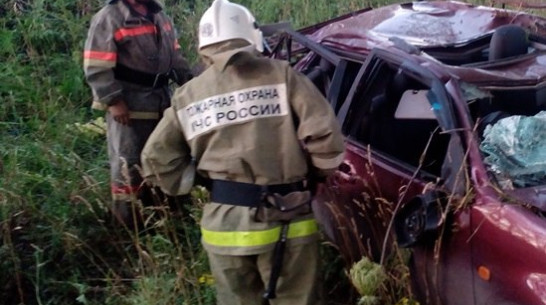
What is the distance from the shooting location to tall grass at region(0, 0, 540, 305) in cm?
430

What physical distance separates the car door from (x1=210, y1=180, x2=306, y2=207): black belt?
499 mm

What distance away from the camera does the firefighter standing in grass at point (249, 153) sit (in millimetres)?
3178

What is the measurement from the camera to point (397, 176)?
3646 millimetres

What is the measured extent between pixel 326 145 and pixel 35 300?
2.22m

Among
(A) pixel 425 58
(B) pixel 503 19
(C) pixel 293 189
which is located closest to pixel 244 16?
(C) pixel 293 189

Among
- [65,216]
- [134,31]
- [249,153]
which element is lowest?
[65,216]

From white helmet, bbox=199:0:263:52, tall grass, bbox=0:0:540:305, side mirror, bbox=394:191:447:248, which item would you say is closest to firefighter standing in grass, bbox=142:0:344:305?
white helmet, bbox=199:0:263:52

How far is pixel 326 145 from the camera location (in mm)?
3164

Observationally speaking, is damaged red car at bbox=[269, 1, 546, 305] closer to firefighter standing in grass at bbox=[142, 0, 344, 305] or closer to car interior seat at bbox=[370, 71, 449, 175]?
car interior seat at bbox=[370, 71, 449, 175]

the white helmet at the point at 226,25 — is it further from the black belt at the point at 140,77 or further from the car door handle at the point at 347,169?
the black belt at the point at 140,77

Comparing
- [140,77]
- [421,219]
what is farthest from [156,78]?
[421,219]

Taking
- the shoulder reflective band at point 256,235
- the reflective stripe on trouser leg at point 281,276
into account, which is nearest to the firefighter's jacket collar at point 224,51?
the shoulder reflective band at point 256,235

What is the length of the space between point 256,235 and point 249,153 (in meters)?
0.34

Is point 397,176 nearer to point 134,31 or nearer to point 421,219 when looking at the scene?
point 421,219
